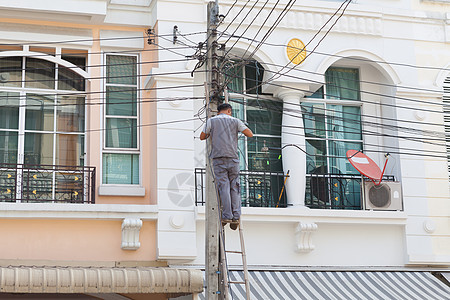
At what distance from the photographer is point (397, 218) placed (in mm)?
14094

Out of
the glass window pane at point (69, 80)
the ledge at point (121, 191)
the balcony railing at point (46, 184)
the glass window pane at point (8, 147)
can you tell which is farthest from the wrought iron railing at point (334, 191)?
the glass window pane at point (8, 147)

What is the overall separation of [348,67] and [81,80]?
206 inches

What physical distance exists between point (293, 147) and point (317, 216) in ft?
4.51

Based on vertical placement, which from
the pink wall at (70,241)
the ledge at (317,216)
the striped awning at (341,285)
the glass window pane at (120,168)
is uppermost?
the glass window pane at (120,168)

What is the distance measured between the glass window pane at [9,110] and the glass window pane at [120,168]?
1.70 metres

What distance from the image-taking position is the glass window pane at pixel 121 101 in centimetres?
1413

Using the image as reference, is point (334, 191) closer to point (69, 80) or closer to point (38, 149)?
point (69, 80)

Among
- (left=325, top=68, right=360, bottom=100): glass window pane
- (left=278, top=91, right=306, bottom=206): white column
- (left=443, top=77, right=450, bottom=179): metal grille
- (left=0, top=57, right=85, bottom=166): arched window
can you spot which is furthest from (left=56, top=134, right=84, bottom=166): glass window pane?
(left=443, top=77, right=450, bottom=179): metal grille

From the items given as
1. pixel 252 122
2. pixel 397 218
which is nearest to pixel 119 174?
pixel 252 122

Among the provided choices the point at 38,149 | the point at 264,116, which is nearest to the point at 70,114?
the point at 38,149

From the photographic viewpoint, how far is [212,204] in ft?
34.2

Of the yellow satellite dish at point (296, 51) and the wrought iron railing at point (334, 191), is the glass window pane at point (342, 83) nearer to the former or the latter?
the yellow satellite dish at point (296, 51)

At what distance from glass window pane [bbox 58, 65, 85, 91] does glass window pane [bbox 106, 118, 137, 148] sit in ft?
2.92

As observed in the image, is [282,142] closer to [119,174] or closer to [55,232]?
[119,174]
